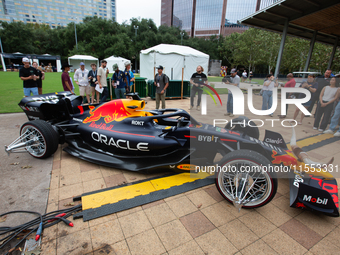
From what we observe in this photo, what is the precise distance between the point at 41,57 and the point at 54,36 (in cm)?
1423

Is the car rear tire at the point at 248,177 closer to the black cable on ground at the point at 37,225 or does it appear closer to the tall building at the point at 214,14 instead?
the black cable on ground at the point at 37,225

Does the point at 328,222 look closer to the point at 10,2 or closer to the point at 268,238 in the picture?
the point at 268,238

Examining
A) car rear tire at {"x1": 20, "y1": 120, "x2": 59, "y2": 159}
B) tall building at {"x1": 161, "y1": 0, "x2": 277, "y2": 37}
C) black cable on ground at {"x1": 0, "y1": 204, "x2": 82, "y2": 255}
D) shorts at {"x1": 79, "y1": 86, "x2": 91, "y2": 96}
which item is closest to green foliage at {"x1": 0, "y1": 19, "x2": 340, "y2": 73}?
shorts at {"x1": 79, "y1": 86, "x2": 91, "y2": 96}

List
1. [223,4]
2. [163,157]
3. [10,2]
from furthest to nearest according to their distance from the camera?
[10,2] → [223,4] → [163,157]

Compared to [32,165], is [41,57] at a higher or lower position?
higher

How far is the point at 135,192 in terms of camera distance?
276 cm

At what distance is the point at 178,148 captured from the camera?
10.3 feet

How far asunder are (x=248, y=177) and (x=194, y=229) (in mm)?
941

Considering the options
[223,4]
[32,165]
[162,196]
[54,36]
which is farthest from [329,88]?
[223,4]

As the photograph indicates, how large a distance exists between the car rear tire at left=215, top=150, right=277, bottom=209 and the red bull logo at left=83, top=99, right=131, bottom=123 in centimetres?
210

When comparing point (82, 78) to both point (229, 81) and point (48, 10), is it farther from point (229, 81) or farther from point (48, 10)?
point (48, 10)

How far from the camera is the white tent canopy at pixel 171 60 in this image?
49.4 feet

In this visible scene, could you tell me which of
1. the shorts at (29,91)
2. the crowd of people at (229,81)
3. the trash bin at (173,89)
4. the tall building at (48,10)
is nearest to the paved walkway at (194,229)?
the crowd of people at (229,81)

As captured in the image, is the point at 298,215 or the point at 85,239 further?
the point at 298,215
